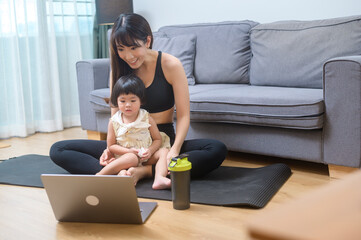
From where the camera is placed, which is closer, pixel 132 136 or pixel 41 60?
pixel 132 136

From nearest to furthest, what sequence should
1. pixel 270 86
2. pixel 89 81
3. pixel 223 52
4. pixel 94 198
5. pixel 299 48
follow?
1. pixel 94 198
2. pixel 299 48
3. pixel 270 86
4. pixel 223 52
5. pixel 89 81

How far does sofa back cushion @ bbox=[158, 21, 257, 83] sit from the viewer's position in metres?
2.87

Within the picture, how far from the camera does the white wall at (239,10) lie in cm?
275

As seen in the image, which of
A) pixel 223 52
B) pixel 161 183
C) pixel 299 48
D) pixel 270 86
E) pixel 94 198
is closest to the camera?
pixel 94 198

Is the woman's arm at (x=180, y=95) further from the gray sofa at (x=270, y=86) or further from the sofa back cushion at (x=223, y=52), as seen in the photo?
the sofa back cushion at (x=223, y=52)

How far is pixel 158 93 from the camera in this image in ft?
6.92

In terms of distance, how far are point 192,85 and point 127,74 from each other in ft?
2.85

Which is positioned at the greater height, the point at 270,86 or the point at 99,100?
the point at 270,86

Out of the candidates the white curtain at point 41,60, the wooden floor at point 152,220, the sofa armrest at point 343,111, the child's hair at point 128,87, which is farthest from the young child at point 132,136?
the white curtain at point 41,60

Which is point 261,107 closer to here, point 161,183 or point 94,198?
point 161,183

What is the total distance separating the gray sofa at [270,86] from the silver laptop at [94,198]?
2.68 ft

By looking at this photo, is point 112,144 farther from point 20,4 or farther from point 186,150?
point 20,4

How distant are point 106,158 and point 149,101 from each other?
0.34 meters

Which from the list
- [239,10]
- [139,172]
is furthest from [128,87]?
[239,10]
